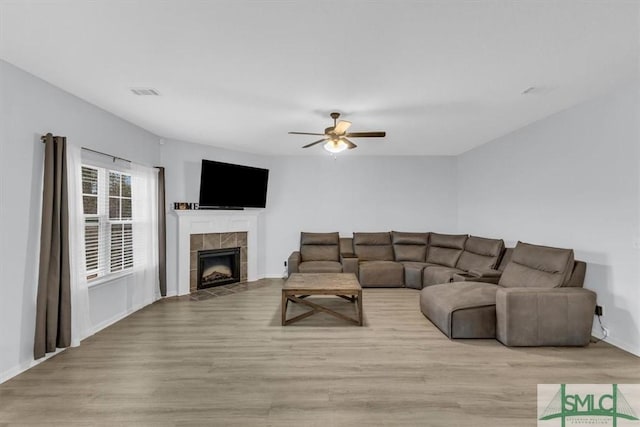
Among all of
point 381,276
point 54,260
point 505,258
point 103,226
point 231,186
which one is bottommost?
point 381,276

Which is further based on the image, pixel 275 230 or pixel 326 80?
pixel 275 230

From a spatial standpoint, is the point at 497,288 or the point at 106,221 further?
the point at 106,221

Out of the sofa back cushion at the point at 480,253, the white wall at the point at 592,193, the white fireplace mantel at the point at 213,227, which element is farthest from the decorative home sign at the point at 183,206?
the white wall at the point at 592,193

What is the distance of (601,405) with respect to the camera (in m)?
2.06

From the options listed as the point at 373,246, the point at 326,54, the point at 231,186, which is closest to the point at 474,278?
the point at 373,246

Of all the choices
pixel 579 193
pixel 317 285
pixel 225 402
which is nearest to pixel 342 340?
pixel 317 285

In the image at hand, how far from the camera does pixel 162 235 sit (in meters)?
4.43

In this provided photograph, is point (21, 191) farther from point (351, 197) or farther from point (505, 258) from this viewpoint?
point (505, 258)

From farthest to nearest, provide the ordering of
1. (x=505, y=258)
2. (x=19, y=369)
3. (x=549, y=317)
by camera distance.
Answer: (x=505, y=258)
(x=549, y=317)
(x=19, y=369)

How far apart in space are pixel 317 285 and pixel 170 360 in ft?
5.55

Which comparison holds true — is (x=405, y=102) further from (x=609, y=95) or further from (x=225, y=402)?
(x=225, y=402)

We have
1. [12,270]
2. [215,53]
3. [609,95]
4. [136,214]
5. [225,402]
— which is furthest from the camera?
[136,214]

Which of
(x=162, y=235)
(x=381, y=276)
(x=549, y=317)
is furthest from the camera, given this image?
(x=381, y=276)

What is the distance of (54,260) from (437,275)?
4.85 m
